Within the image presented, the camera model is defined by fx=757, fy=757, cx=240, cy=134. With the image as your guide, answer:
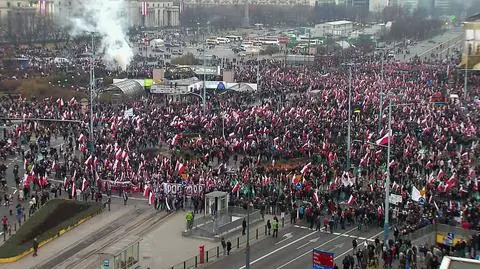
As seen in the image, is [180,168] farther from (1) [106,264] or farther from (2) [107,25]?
(2) [107,25]

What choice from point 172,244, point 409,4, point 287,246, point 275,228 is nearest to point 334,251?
point 287,246

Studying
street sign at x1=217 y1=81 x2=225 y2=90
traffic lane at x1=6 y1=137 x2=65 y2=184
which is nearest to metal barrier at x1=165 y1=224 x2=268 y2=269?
→ traffic lane at x1=6 y1=137 x2=65 y2=184

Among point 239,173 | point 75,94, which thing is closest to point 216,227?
point 239,173

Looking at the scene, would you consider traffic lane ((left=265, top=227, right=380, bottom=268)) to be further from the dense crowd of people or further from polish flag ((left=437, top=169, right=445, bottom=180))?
polish flag ((left=437, top=169, right=445, bottom=180))

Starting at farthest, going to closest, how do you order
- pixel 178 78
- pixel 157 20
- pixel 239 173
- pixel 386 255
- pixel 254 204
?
pixel 157 20 < pixel 178 78 < pixel 239 173 < pixel 254 204 < pixel 386 255

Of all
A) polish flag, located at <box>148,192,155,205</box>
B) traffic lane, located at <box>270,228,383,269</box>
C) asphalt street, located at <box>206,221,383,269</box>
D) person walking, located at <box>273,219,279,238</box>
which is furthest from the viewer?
polish flag, located at <box>148,192,155,205</box>

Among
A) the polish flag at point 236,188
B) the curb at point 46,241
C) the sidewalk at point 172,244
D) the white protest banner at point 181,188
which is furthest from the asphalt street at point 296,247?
the curb at point 46,241

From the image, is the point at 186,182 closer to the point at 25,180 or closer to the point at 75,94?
the point at 25,180
